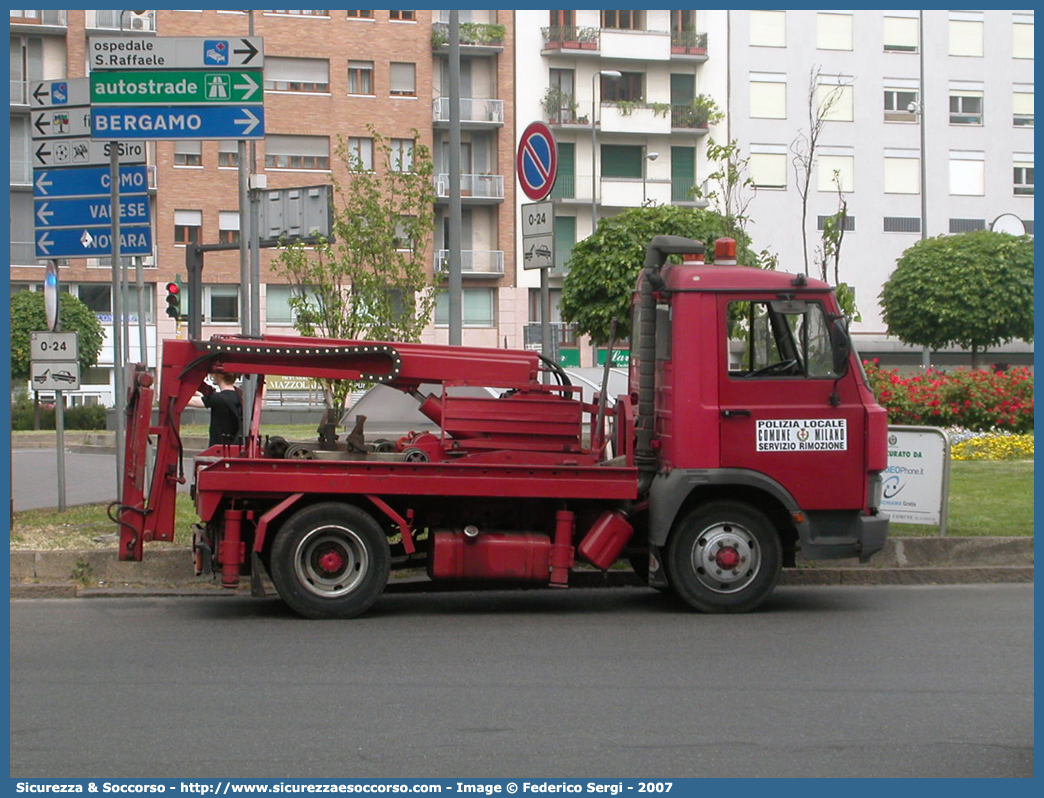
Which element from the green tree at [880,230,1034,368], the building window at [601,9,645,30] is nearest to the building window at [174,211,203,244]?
the building window at [601,9,645,30]

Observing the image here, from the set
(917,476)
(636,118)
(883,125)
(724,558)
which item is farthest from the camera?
(883,125)

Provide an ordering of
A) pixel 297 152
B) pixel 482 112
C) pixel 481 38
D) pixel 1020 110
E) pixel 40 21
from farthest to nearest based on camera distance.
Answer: pixel 1020 110, pixel 482 112, pixel 481 38, pixel 297 152, pixel 40 21

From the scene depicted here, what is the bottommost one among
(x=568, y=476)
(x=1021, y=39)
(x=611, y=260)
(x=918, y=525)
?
(x=918, y=525)

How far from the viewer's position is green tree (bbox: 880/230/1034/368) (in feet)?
154

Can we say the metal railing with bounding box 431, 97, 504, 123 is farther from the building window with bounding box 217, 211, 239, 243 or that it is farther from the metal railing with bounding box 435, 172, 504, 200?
the building window with bounding box 217, 211, 239, 243

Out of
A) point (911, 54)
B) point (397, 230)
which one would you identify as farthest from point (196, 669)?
point (911, 54)

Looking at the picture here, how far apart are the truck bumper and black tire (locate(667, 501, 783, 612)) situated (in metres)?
0.25

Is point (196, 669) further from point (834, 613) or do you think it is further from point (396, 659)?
point (834, 613)

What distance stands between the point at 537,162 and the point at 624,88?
151 ft

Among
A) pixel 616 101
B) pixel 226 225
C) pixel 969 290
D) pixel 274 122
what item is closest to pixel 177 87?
pixel 969 290

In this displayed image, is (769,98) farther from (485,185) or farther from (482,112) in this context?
(485,185)

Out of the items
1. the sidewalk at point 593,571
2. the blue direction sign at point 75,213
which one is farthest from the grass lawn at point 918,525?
the blue direction sign at point 75,213

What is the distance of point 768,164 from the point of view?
2227 inches

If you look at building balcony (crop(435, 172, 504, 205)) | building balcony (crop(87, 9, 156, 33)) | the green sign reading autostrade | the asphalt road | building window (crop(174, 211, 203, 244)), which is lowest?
the asphalt road
